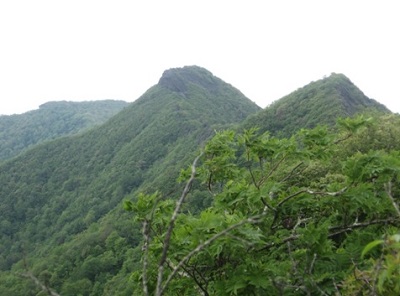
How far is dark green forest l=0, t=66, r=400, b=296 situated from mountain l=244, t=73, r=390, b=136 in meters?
0.45

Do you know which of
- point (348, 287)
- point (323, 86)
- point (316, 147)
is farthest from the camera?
point (323, 86)

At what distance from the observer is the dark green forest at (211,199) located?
3441mm

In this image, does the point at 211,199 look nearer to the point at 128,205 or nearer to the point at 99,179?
the point at 128,205

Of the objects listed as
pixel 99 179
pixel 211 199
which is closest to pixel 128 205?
pixel 211 199

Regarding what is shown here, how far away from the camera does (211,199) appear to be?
54.9 metres

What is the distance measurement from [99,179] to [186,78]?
62063 mm

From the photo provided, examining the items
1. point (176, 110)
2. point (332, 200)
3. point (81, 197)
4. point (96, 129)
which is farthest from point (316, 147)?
point (96, 129)

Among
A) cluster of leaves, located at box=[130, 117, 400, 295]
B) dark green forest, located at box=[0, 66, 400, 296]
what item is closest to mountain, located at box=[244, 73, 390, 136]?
dark green forest, located at box=[0, 66, 400, 296]

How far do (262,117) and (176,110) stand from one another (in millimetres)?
51367

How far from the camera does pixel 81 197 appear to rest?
10388cm

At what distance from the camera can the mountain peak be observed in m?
148

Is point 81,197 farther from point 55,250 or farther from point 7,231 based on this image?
point 55,250

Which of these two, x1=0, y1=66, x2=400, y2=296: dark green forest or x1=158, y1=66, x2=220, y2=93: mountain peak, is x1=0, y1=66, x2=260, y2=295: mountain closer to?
x1=0, y1=66, x2=400, y2=296: dark green forest

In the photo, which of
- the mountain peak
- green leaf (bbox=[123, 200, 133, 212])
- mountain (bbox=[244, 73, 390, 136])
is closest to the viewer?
green leaf (bbox=[123, 200, 133, 212])
